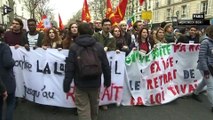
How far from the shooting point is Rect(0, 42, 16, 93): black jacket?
187 inches

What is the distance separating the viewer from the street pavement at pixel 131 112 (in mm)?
6312

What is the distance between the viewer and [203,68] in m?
6.81

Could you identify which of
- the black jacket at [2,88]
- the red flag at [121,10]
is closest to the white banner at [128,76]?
the black jacket at [2,88]

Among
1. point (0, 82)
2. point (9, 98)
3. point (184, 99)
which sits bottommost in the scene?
point (184, 99)

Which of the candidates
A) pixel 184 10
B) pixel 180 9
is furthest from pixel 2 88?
pixel 180 9

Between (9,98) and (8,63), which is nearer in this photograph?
(8,63)

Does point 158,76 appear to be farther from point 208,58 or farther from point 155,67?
point 208,58

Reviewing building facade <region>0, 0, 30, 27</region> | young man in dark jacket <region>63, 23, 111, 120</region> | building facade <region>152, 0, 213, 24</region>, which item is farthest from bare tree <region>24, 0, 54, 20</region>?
young man in dark jacket <region>63, 23, 111, 120</region>

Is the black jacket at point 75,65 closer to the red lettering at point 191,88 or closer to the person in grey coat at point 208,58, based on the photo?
the person in grey coat at point 208,58

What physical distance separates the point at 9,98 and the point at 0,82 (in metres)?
0.62

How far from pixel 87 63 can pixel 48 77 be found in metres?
2.09

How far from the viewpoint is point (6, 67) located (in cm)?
481

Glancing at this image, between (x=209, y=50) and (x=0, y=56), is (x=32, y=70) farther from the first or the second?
(x=209, y=50)

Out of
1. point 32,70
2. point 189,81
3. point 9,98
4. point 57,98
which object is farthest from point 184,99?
point 9,98
